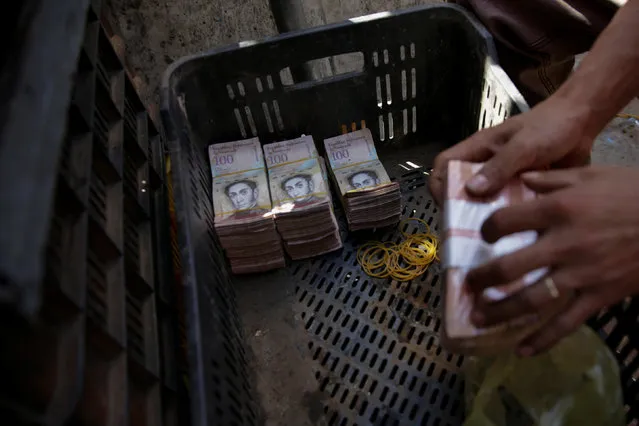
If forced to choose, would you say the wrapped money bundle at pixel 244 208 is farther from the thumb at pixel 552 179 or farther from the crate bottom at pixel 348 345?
the thumb at pixel 552 179

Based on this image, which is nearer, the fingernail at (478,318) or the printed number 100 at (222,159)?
the fingernail at (478,318)

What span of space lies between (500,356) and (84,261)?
1.71 ft

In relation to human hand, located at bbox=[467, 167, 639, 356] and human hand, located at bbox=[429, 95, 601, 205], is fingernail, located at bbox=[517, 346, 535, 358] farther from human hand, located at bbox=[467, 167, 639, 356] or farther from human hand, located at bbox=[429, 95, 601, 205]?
human hand, located at bbox=[429, 95, 601, 205]

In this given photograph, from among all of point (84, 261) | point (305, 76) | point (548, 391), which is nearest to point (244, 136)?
point (305, 76)

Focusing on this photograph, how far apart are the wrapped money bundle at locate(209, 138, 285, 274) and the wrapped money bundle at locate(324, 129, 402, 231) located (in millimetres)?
143

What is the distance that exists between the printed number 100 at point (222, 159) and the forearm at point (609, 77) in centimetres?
56

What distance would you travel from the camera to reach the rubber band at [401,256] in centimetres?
88

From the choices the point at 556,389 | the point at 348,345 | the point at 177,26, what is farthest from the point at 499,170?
the point at 177,26

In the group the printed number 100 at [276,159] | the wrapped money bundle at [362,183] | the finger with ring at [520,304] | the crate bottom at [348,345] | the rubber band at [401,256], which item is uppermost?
the finger with ring at [520,304]

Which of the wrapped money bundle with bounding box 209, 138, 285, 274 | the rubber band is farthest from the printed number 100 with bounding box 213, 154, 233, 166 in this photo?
the rubber band

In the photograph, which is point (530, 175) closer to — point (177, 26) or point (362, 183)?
point (362, 183)

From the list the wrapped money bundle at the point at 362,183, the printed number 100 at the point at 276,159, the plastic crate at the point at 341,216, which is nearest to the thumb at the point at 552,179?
the plastic crate at the point at 341,216

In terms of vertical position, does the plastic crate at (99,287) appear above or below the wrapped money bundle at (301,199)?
above

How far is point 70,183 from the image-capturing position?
0.48m
